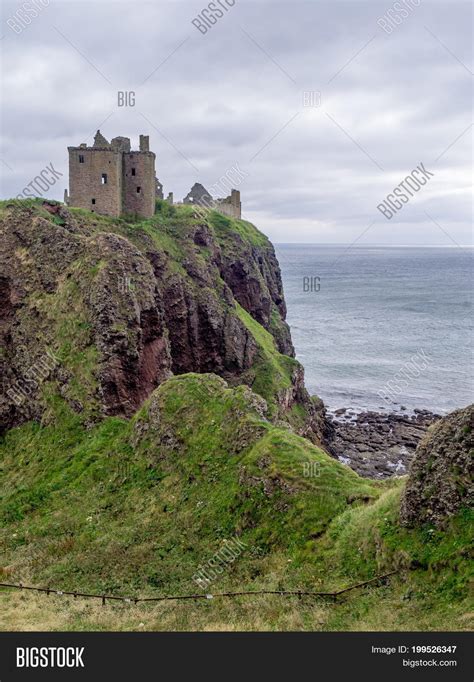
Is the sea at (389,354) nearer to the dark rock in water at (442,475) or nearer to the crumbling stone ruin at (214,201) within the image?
the crumbling stone ruin at (214,201)

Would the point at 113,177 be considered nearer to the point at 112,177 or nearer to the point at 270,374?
the point at 112,177

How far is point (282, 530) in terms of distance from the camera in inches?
975

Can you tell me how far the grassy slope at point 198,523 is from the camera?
64.4ft

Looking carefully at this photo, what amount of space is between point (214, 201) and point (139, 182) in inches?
1645

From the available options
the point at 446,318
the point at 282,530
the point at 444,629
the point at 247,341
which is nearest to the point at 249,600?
the point at 282,530

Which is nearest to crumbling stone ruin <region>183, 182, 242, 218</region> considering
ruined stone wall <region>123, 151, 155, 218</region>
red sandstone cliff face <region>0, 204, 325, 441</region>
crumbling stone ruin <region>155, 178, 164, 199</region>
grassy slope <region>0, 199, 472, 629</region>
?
crumbling stone ruin <region>155, 178, 164, 199</region>

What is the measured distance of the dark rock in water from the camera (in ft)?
68.4

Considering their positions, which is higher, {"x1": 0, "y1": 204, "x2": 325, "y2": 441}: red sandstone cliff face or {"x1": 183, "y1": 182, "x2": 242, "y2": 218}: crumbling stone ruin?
{"x1": 183, "y1": 182, "x2": 242, "y2": 218}: crumbling stone ruin

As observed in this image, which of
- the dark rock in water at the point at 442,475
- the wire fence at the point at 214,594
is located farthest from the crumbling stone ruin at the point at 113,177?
the dark rock in water at the point at 442,475

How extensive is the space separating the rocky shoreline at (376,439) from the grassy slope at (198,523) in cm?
3813

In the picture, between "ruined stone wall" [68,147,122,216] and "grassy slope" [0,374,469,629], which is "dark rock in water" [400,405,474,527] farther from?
"ruined stone wall" [68,147,122,216]

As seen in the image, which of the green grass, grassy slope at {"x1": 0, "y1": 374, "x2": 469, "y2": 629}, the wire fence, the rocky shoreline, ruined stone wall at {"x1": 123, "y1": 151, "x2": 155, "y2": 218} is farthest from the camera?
ruined stone wall at {"x1": 123, "y1": 151, "x2": 155, "y2": 218}

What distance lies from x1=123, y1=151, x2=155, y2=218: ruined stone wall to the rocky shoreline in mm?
38328

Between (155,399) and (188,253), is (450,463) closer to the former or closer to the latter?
(155,399)
